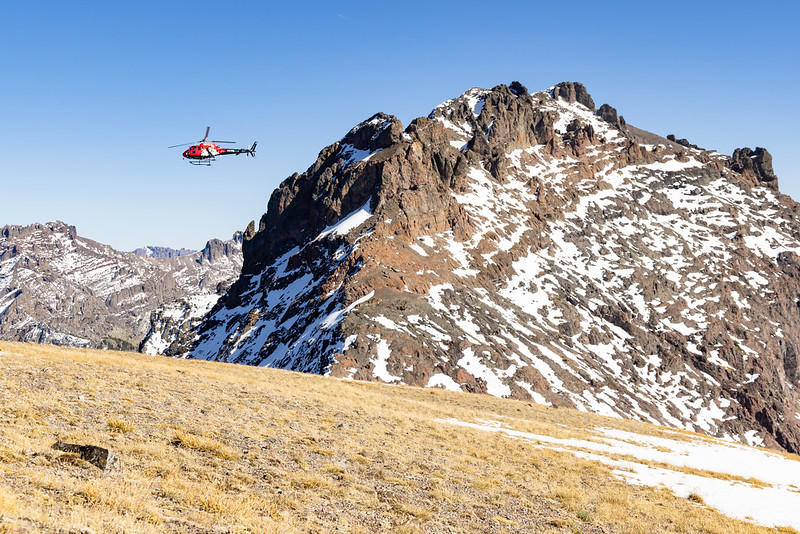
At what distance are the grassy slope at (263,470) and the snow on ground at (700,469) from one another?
1.80 m

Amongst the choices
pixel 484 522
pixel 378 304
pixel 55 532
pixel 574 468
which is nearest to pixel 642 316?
pixel 378 304

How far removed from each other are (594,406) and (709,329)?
73.2m

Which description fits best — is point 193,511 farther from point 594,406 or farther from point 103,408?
point 594,406

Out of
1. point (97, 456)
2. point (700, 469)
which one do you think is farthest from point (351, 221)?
point (97, 456)

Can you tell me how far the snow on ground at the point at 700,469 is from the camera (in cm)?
2008

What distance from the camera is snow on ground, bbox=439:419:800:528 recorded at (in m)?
20.1

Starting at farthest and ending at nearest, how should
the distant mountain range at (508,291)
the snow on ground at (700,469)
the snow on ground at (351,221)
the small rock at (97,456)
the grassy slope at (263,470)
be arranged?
the snow on ground at (351,221) → the distant mountain range at (508,291) → the snow on ground at (700,469) → the small rock at (97,456) → the grassy slope at (263,470)

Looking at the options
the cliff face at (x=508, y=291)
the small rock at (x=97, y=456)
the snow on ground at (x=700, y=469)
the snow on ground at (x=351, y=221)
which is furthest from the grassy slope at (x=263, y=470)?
the snow on ground at (x=351, y=221)

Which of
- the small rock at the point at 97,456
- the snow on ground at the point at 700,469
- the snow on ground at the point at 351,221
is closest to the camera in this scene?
the small rock at the point at 97,456

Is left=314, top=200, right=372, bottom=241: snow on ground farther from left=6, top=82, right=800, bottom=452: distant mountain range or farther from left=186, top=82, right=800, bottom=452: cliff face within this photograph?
left=186, top=82, right=800, bottom=452: cliff face

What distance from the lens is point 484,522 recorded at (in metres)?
14.8

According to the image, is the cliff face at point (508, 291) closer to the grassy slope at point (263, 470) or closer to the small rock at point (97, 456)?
the grassy slope at point (263, 470)

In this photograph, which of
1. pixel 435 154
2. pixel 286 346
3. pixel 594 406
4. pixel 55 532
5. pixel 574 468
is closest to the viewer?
pixel 55 532

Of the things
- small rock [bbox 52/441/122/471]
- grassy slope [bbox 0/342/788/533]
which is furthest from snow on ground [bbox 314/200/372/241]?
small rock [bbox 52/441/122/471]
